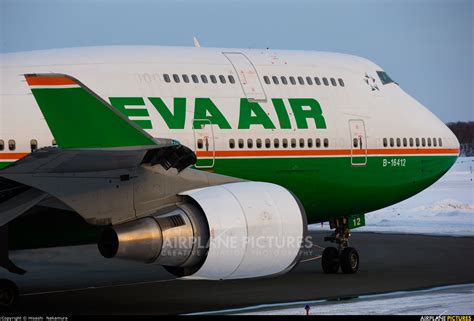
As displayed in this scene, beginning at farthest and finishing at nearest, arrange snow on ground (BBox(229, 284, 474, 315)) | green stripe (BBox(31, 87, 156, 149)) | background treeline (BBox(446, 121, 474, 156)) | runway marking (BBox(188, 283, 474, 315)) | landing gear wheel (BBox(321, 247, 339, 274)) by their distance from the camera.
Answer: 1. background treeline (BBox(446, 121, 474, 156))
2. landing gear wheel (BBox(321, 247, 339, 274))
3. runway marking (BBox(188, 283, 474, 315))
4. snow on ground (BBox(229, 284, 474, 315))
5. green stripe (BBox(31, 87, 156, 149))

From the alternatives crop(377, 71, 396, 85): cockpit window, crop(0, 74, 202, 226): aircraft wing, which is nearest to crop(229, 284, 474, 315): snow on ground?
crop(0, 74, 202, 226): aircraft wing

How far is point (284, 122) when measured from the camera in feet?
72.9

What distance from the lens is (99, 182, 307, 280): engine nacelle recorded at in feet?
53.1

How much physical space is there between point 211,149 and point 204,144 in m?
0.21

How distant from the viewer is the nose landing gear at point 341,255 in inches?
951

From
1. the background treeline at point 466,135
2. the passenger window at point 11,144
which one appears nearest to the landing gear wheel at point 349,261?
the passenger window at point 11,144

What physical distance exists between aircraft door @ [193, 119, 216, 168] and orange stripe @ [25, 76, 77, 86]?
5612 millimetres

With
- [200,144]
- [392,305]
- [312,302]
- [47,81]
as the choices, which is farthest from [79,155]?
[392,305]

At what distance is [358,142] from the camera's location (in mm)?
23766

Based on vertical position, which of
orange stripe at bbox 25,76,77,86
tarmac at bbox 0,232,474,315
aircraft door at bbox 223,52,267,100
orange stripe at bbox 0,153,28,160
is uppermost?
aircraft door at bbox 223,52,267,100

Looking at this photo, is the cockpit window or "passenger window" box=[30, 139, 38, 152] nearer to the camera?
"passenger window" box=[30, 139, 38, 152]

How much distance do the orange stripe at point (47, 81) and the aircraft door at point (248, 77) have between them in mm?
6911

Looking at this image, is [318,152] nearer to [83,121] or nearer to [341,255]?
[341,255]

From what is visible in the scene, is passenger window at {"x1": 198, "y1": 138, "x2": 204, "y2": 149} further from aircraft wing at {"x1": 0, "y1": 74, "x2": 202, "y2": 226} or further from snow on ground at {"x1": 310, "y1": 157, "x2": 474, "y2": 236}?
snow on ground at {"x1": 310, "y1": 157, "x2": 474, "y2": 236}
